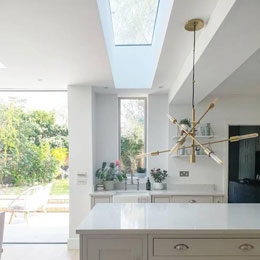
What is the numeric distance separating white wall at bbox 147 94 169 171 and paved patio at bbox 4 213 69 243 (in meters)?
2.08

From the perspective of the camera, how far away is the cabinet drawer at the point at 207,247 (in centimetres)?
172

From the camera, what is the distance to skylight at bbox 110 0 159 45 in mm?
2162

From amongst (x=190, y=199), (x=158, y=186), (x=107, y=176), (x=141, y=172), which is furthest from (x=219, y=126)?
(x=107, y=176)

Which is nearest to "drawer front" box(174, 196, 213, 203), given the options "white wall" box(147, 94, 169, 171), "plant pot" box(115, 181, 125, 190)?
"white wall" box(147, 94, 169, 171)

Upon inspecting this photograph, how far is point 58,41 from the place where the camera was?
1.97 metres

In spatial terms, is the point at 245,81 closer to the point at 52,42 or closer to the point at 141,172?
the point at 141,172

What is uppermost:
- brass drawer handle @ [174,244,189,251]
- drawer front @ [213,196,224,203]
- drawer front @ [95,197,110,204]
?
brass drawer handle @ [174,244,189,251]

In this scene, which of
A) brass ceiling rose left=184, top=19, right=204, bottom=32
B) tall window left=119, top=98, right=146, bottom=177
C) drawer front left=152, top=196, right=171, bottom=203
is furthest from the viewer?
tall window left=119, top=98, right=146, bottom=177

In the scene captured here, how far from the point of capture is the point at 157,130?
416cm

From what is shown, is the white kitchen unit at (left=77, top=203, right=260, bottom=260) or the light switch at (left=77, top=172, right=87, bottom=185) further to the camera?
the light switch at (left=77, top=172, right=87, bottom=185)

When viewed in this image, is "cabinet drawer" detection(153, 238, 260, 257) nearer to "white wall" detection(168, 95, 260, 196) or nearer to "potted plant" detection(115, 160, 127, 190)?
"potted plant" detection(115, 160, 127, 190)

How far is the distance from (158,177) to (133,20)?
2.61 meters

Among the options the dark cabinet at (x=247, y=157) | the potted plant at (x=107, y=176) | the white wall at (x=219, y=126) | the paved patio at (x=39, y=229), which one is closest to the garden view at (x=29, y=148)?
the paved patio at (x=39, y=229)

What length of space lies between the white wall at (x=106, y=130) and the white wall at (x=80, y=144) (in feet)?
1.90
